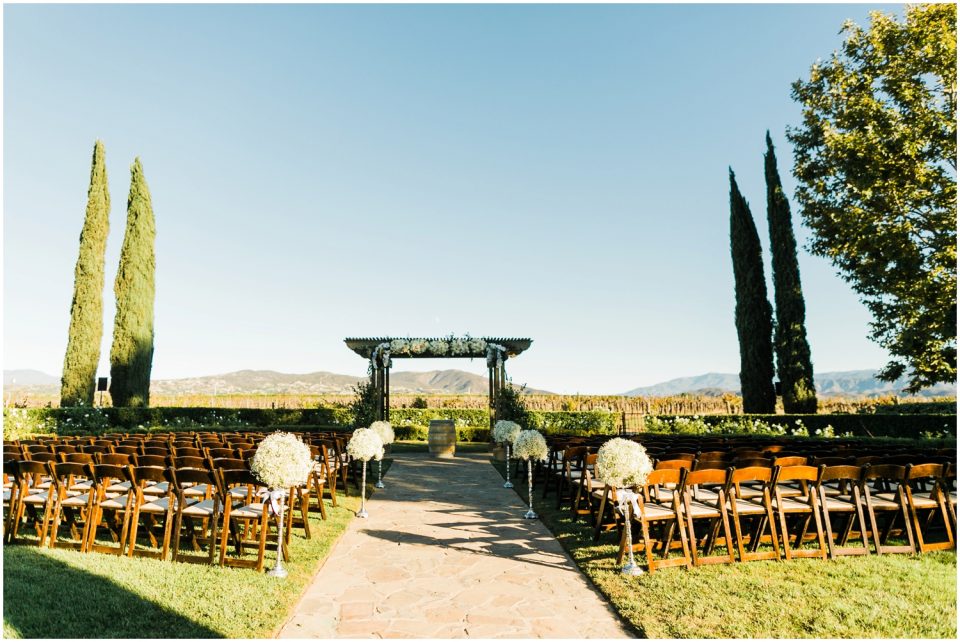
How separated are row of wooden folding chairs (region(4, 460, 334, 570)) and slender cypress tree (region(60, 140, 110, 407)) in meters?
19.6

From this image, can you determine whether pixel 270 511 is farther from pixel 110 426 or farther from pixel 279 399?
pixel 279 399

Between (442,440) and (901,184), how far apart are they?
12816mm

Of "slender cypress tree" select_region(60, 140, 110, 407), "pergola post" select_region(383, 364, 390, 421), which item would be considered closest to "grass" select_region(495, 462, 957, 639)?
"pergola post" select_region(383, 364, 390, 421)

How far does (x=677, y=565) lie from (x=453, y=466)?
29.5ft

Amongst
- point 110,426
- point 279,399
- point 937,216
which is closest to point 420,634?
point 937,216

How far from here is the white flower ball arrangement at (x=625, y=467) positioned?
5270 mm

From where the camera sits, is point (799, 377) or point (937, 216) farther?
point (799, 377)

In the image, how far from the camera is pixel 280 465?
17.4 feet

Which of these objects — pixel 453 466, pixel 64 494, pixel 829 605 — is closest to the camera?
pixel 829 605

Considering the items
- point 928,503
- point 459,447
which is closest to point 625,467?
point 928,503

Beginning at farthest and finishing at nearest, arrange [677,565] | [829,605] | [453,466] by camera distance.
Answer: [453,466] < [677,565] < [829,605]

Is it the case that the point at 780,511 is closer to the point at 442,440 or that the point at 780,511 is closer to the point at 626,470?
the point at 626,470

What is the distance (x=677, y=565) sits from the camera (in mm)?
5285

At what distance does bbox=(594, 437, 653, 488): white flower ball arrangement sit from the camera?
527 cm
